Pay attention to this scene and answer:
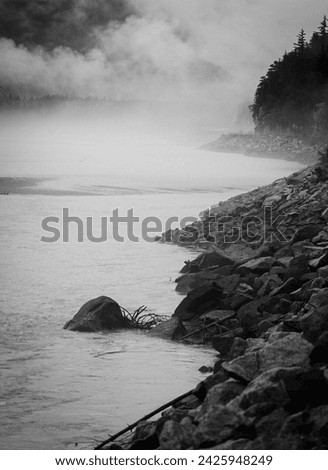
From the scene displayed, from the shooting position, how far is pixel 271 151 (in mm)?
47844

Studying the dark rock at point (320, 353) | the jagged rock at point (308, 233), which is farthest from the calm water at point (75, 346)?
the jagged rock at point (308, 233)

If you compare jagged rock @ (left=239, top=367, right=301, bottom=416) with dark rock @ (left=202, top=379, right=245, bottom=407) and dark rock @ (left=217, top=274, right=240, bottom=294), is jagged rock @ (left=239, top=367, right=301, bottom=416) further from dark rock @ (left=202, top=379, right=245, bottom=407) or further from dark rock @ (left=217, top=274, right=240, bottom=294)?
dark rock @ (left=217, top=274, right=240, bottom=294)

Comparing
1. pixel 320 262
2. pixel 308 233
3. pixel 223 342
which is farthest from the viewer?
pixel 308 233

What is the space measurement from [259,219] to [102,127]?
2151 inches

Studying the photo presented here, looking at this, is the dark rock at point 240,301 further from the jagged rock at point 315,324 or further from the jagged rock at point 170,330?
the jagged rock at point 315,324

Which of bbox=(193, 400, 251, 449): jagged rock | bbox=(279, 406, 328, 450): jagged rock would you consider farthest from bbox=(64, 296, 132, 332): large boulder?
bbox=(279, 406, 328, 450): jagged rock

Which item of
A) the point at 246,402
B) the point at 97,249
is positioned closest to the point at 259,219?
the point at 97,249

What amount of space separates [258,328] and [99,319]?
2.18 metres

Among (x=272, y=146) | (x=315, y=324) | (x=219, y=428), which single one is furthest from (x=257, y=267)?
(x=272, y=146)

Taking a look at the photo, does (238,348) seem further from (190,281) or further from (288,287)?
(190,281)

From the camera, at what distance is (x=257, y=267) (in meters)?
9.70

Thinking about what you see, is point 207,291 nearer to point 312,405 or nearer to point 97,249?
point 312,405

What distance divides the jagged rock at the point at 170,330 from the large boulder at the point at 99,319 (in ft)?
1.38

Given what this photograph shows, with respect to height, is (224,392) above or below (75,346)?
above
